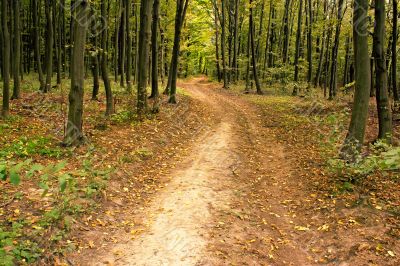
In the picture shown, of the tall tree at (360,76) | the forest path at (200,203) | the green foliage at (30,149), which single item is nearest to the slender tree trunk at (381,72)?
the tall tree at (360,76)

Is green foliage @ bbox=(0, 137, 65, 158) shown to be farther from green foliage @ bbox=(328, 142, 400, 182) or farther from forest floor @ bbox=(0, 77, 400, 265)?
green foliage @ bbox=(328, 142, 400, 182)

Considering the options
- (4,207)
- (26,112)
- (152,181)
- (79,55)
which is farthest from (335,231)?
(26,112)

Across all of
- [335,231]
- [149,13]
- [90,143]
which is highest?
[149,13]

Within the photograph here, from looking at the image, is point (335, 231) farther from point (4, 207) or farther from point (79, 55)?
point (79, 55)

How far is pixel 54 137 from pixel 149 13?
6538mm

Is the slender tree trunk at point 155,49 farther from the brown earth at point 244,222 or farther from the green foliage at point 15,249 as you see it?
the green foliage at point 15,249

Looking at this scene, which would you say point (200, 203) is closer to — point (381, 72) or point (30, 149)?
point (30, 149)

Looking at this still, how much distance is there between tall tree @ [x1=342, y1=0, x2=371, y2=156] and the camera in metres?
8.86

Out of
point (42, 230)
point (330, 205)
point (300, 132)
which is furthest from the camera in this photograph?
point (300, 132)

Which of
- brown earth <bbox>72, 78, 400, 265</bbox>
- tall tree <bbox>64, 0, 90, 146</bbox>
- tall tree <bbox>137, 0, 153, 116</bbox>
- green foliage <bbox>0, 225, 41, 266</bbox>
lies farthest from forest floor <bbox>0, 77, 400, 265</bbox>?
tall tree <bbox>137, 0, 153, 116</bbox>

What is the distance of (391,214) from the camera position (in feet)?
22.1

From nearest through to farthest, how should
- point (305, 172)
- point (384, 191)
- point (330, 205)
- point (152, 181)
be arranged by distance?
point (330, 205) → point (384, 191) → point (152, 181) → point (305, 172)

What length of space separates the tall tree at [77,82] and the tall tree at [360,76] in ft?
23.8

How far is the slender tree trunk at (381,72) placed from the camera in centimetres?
1009
